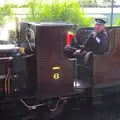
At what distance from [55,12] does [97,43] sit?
828cm

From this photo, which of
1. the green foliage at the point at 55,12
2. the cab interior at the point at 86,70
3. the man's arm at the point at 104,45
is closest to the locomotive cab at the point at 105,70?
the cab interior at the point at 86,70

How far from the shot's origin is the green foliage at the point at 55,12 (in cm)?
1308

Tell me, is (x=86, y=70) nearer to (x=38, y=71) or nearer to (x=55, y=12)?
(x=38, y=71)

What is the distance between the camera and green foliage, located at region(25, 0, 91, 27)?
13.1 metres

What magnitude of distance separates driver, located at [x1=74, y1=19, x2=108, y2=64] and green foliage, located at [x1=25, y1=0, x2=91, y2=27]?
7865 mm

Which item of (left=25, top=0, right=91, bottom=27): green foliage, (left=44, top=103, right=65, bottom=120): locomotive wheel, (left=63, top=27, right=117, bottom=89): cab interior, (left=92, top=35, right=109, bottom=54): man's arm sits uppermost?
(left=25, top=0, right=91, bottom=27): green foliage

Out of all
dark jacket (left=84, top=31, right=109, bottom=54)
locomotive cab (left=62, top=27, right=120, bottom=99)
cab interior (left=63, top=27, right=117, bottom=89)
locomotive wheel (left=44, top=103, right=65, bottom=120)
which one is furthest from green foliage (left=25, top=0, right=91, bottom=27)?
locomotive wheel (left=44, top=103, right=65, bottom=120)

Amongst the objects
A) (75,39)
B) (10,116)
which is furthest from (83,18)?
(10,116)

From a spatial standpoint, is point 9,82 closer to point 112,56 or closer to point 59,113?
point 59,113

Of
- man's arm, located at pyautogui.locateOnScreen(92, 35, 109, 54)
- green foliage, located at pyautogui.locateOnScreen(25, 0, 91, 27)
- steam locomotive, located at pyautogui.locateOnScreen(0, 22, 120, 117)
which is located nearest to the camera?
steam locomotive, located at pyautogui.locateOnScreen(0, 22, 120, 117)

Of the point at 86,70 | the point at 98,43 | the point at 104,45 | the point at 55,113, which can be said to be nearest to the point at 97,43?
the point at 98,43

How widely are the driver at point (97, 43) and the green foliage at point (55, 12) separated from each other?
7.87m

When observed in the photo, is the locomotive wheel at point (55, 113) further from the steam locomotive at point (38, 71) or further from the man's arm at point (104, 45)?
the man's arm at point (104, 45)

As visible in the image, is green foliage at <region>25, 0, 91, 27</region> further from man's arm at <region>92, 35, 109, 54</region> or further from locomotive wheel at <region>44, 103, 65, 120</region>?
locomotive wheel at <region>44, 103, 65, 120</region>
